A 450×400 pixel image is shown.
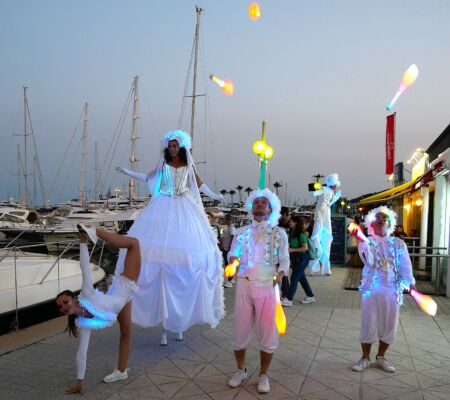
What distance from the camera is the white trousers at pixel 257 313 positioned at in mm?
4133

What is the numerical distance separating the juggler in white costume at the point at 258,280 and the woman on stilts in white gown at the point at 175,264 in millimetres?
843

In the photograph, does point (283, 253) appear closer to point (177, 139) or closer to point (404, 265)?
point (404, 265)

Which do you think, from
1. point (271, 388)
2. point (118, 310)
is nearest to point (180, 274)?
point (118, 310)

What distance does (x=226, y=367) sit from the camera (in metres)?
4.68

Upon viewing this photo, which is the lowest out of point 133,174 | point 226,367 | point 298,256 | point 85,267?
point 226,367

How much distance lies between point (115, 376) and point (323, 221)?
8464mm

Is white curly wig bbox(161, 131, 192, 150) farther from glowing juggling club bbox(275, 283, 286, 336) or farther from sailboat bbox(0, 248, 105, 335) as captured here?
sailboat bbox(0, 248, 105, 335)

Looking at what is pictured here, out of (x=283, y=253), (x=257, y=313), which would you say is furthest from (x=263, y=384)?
(x=283, y=253)

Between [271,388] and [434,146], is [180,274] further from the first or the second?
[434,146]

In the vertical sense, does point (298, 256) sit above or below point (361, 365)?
above

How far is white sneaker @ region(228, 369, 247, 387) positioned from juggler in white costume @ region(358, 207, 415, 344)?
1.29 m

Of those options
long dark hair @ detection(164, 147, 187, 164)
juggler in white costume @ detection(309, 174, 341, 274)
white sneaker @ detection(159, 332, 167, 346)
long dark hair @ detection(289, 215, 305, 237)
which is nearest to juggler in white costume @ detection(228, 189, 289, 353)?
white sneaker @ detection(159, 332, 167, 346)

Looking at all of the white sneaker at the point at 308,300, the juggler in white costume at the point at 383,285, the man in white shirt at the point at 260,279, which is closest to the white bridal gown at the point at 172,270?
the man in white shirt at the point at 260,279

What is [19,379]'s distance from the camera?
14.0ft
